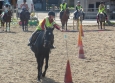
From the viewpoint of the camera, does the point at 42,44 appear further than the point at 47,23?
No

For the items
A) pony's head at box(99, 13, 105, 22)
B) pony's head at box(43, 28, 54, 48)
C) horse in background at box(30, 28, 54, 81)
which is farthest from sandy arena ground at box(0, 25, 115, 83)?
pony's head at box(99, 13, 105, 22)

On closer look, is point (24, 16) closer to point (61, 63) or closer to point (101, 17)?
point (101, 17)

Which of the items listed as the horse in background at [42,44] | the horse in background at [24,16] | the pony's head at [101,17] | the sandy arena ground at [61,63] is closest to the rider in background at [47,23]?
the horse in background at [42,44]

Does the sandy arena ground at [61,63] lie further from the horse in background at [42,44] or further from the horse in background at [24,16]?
the horse in background at [24,16]

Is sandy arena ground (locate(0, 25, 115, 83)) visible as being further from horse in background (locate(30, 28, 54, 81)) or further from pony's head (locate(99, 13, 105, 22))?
pony's head (locate(99, 13, 105, 22))

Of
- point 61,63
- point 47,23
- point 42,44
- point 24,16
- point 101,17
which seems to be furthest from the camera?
point 101,17

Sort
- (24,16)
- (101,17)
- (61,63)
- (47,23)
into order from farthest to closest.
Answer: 1. (101,17)
2. (24,16)
3. (61,63)
4. (47,23)

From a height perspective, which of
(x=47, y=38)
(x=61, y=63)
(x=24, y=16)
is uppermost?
(x=47, y=38)

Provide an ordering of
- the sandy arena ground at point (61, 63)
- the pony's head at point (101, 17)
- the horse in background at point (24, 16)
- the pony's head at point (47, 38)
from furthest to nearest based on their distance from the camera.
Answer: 1. the pony's head at point (101, 17)
2. the horse in background at point (24, 16)
3. the sandy arena ground at point (61, 63)
4. the pony's head at point (47, 38)

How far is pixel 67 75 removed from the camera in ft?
34.5

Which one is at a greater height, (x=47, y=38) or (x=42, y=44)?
(x=47, y=38)

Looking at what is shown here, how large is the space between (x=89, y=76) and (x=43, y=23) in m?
2.16

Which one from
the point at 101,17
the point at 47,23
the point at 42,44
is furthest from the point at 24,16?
the point at 42,44

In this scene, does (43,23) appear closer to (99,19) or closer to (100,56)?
(100,56)
